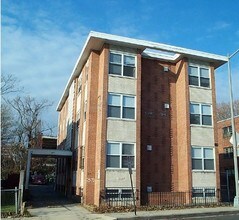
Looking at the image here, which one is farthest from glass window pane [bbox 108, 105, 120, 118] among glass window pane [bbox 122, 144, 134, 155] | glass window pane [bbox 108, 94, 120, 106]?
glass window pane [bbox 122, 144, 134, 155]

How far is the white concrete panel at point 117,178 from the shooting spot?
1938 centimetres

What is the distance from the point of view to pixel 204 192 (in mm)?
21547

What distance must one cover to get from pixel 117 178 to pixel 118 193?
2.88ft

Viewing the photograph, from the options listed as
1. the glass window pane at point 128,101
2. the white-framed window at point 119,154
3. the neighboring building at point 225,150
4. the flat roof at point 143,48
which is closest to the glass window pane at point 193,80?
the flat roof at point 143,48

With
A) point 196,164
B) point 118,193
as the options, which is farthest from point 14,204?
point 196,164

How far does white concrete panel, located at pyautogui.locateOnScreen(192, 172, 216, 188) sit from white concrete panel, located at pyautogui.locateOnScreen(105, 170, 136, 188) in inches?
173

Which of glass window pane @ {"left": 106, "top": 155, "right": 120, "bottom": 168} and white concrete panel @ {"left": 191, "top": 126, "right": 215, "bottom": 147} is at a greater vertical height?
white concrete panel @ {"left": 191, "top": 126, "right": 215, "bottom": 147}

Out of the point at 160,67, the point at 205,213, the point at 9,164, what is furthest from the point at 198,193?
the point at 9,164

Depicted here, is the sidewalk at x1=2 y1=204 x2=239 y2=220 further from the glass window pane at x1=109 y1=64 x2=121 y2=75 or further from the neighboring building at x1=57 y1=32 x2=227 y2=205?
the glass window pane at x1=109 y1=64 x2=121 y2=75

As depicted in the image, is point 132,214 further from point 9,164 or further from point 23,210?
point 9,164

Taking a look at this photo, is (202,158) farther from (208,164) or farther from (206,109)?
(206,109)

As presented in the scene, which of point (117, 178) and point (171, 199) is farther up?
point (117, 178)

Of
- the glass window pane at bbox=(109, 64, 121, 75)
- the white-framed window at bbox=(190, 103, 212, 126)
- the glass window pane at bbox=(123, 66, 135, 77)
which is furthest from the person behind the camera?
the white-framed window at bbox=(190, 103, 212, 126)

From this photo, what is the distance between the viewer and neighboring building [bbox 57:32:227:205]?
66.1 ft
